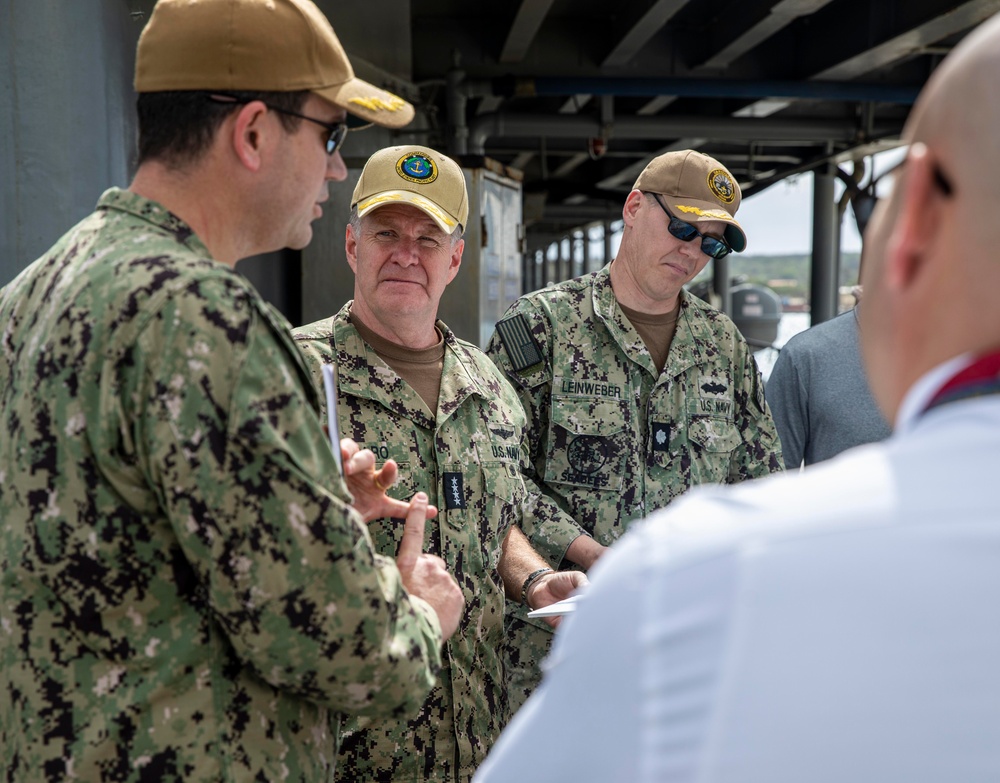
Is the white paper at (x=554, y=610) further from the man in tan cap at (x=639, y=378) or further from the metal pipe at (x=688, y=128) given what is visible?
the metal pipe at (x=688, y=128)

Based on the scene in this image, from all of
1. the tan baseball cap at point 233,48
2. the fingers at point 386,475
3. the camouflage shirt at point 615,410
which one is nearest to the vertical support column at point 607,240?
the camouflage shirt at point 615,410

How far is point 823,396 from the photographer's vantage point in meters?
2.79

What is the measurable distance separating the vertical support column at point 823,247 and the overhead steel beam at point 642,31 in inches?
140

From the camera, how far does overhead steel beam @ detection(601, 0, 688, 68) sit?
19.7 feet

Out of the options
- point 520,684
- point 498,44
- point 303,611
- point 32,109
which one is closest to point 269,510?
point 303,611

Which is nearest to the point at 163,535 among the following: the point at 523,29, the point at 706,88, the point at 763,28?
the point at 523,29

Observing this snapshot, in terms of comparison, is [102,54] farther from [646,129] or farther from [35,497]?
[646,129]

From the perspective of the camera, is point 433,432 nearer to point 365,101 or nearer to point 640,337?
point 640,337

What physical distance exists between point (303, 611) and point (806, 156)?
10.7 metres

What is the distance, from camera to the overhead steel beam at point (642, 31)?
19.7ft

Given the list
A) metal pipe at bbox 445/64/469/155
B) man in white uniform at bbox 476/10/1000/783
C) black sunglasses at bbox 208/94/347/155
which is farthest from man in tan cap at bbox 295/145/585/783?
metal pipe at bbox 445/64/469/155

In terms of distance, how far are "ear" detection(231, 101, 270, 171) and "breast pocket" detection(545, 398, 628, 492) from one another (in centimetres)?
144

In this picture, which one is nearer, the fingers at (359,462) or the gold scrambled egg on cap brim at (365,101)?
the gold scrambled egg on cap brim at (365,101)

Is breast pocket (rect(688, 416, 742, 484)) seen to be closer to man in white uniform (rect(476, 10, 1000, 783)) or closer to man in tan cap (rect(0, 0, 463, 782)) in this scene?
man in tan cap (rect(0, 0, 463, 782))
